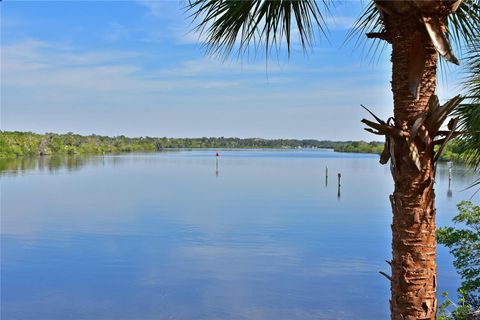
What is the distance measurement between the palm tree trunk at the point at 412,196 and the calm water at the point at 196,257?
9579 mm

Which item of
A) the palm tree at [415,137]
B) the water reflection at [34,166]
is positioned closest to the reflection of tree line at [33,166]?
the water reflection at [34,166]

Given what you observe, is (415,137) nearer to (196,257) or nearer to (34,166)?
(196,257)

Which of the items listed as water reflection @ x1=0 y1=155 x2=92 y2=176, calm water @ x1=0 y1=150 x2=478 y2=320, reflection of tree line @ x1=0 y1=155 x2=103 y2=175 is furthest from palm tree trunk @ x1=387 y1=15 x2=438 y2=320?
reflection of tree line @ x1=0 y1=155 x2=103 y2=175

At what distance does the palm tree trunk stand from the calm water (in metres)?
9.58

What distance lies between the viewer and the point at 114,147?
147125 millimetres

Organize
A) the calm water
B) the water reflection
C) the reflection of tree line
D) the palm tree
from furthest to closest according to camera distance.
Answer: the reflection of tree line
the water reflection
the calm water
the palm tree

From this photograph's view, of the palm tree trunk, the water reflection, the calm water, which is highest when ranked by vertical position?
the palm tree trunk

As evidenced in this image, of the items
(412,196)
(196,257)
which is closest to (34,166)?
(196,257)

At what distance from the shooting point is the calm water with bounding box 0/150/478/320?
1288cm

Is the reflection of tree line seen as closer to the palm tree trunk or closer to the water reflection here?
the water reflection

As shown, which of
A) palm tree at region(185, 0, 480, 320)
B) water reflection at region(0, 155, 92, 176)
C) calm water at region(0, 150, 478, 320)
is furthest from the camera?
water reflection at region(0, 155, 92, 176)

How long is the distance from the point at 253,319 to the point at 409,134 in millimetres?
9760

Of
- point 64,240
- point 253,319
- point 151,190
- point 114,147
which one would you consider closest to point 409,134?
point 253,319

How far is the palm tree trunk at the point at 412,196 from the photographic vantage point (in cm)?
291
